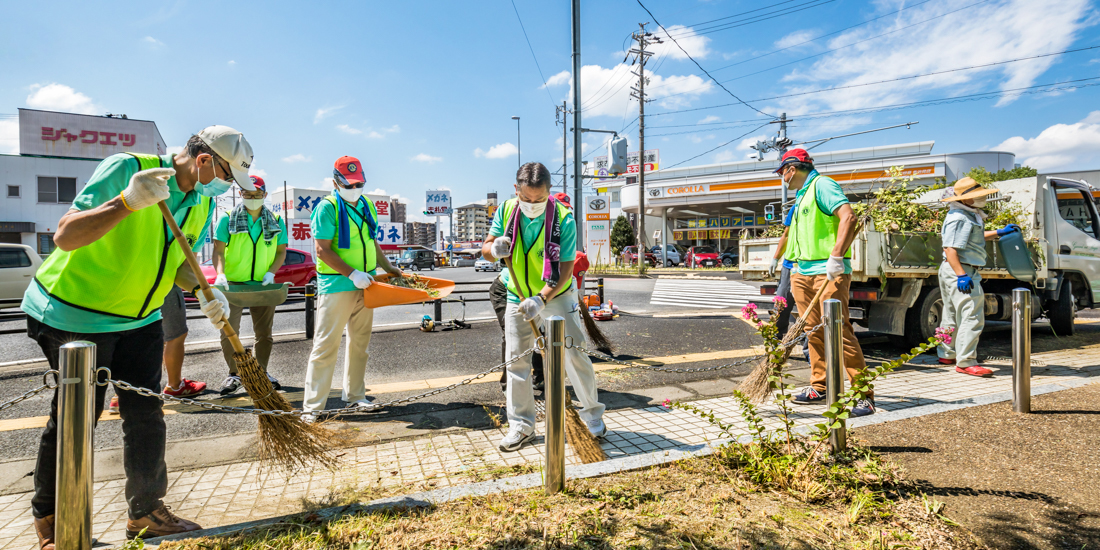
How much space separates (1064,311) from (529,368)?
822 centimetres

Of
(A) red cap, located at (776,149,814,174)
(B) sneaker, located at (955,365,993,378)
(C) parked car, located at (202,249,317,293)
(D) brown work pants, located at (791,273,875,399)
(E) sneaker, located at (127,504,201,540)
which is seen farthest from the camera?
(C) parked car, located at (202,249,317,293)

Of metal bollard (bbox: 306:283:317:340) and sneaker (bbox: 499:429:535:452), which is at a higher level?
metal bollard (bbox: 306:283:317:340)

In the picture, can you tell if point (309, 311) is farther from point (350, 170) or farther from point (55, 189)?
point (55, 189)

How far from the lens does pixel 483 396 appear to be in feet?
15.8

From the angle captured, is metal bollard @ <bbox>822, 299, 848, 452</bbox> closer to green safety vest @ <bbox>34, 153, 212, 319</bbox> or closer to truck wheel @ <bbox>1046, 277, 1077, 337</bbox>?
green safety vest @ <bbox>34, 153, 212, 319</bbox>

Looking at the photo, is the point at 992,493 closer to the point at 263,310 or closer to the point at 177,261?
the point at 177,261

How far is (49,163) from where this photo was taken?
29859mm

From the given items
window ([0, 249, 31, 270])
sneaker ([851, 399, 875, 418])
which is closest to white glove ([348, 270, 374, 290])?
sneaker ([851, 399, 875, 418])

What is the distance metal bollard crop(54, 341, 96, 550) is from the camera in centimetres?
187

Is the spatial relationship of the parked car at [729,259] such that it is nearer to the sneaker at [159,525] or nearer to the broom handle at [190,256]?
the broom handle at [190,256]

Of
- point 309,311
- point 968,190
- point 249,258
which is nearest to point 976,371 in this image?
point 968,190

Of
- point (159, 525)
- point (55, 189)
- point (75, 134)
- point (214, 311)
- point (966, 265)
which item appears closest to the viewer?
point (159, 525)

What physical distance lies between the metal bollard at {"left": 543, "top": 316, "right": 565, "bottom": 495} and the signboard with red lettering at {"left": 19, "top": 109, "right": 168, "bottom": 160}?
36280 millimetres

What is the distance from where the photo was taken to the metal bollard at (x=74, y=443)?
73.4 inches
